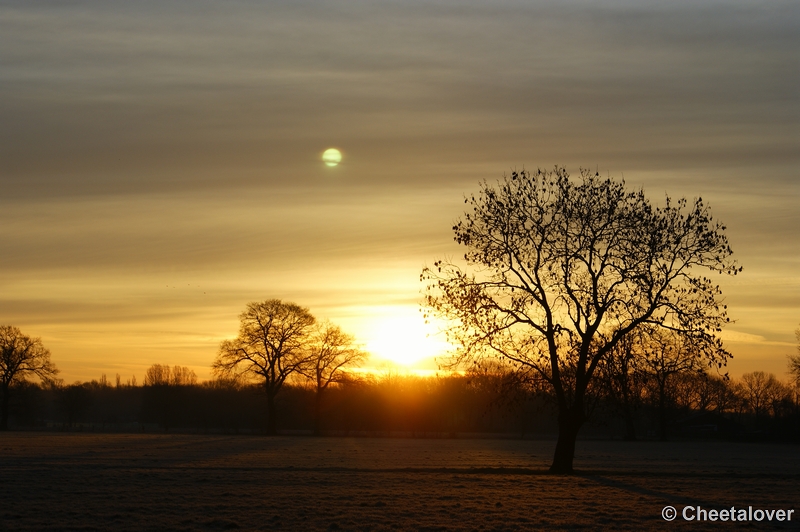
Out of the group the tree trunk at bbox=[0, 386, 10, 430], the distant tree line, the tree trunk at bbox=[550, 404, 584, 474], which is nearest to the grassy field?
the tree trunk at bbox=[550, 404, 584, 474]

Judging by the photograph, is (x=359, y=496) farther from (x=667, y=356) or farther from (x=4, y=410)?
(x=4, y=410)

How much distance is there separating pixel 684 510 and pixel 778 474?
55.5 feet

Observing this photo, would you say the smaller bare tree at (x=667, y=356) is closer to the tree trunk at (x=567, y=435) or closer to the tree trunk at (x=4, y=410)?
the tree trunk at (x=567, y=435)

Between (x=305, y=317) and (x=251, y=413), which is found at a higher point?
(x=305, y=317)

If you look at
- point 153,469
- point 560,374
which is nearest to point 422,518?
point 560,374

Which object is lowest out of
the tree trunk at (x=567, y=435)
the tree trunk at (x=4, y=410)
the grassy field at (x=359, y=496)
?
the tree trunk at (x=4, y=410)

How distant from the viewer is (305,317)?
84.5 meters

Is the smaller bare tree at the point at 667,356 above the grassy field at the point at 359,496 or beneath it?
above

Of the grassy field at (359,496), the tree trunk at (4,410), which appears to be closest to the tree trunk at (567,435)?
the grassy field at (359,496)

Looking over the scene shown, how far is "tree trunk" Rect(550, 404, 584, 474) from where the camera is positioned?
1272 inches

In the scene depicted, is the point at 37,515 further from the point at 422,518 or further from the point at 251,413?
the point at 251,413

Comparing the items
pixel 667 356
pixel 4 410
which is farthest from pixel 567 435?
pixel 4 410

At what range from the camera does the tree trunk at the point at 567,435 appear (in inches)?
1272

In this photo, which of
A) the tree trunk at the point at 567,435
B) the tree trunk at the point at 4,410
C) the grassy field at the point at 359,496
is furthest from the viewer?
the tree trunk at the point at 4,410
